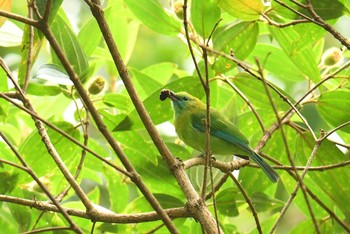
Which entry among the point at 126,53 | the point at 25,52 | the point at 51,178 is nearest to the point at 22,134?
the point at 51,178

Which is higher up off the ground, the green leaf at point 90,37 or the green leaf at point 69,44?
the green leaf at point 90,37

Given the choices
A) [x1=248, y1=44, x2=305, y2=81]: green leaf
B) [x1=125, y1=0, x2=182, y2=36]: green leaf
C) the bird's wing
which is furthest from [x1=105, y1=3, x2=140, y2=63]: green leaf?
[x1=248, y1=44, x2=305, y2=81]: green leaf

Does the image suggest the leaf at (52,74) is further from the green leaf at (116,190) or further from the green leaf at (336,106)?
the green leaf at (336,106)

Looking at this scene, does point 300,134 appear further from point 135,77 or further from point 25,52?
point 25,52

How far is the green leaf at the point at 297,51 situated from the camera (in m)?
3.02

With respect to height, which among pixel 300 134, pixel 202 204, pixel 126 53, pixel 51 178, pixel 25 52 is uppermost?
pixel 126 53

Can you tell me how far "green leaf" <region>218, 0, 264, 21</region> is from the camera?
271cm

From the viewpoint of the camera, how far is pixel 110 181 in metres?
3.42

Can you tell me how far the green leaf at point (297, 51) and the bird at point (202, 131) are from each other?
0.42 meters

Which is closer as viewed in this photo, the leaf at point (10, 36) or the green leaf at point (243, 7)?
the green leaf at point (243, 7)

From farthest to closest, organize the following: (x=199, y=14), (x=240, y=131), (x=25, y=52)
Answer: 1. (x=240, y=131)
2. (x=199, y=14)
3. (x=25, y=52)

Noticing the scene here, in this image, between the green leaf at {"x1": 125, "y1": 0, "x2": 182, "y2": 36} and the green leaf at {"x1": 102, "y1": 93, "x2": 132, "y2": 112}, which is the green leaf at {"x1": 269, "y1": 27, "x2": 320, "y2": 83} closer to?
the green leaf at {"x1": 125, "y1": 0, "x2": 182, "y2": 36}

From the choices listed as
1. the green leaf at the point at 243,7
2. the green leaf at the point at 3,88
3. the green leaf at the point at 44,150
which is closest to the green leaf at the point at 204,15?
the green leaf at the point at 243,7

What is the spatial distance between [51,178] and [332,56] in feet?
4.89
